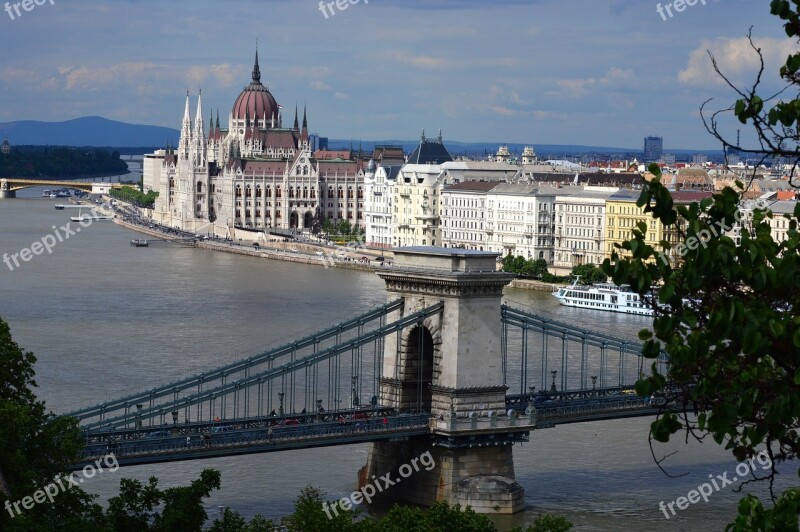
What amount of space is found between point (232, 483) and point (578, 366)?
11.6 metres

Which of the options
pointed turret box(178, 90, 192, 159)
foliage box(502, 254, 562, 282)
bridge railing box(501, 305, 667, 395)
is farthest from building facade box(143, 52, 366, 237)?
bridge railing box(501, 305, 667, 395)

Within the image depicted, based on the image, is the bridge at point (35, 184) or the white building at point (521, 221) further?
the bridge at point (35, 184)

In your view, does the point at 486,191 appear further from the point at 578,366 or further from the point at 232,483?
the point at 232,483

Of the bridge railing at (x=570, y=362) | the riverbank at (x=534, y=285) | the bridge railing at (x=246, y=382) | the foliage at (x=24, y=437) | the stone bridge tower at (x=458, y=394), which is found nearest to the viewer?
the foliage at (x=24, y=437)

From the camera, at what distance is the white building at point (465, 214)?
6525cm

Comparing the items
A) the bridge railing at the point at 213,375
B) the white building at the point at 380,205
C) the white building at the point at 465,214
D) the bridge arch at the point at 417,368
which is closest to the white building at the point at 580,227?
the white building at the point at 465,214

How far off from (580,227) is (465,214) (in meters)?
7.63

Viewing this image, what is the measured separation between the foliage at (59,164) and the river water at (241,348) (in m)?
94.9

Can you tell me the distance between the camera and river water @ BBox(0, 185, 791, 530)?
20.3m

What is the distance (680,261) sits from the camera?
6.67 meters

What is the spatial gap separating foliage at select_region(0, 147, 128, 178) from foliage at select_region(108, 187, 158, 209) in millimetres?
40751

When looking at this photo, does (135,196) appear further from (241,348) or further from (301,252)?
(241,348)

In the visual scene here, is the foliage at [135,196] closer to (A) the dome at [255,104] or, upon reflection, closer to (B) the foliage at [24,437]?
(A) the dome at [255,104]

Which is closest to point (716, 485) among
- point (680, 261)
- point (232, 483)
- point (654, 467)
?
point (654, 467)
